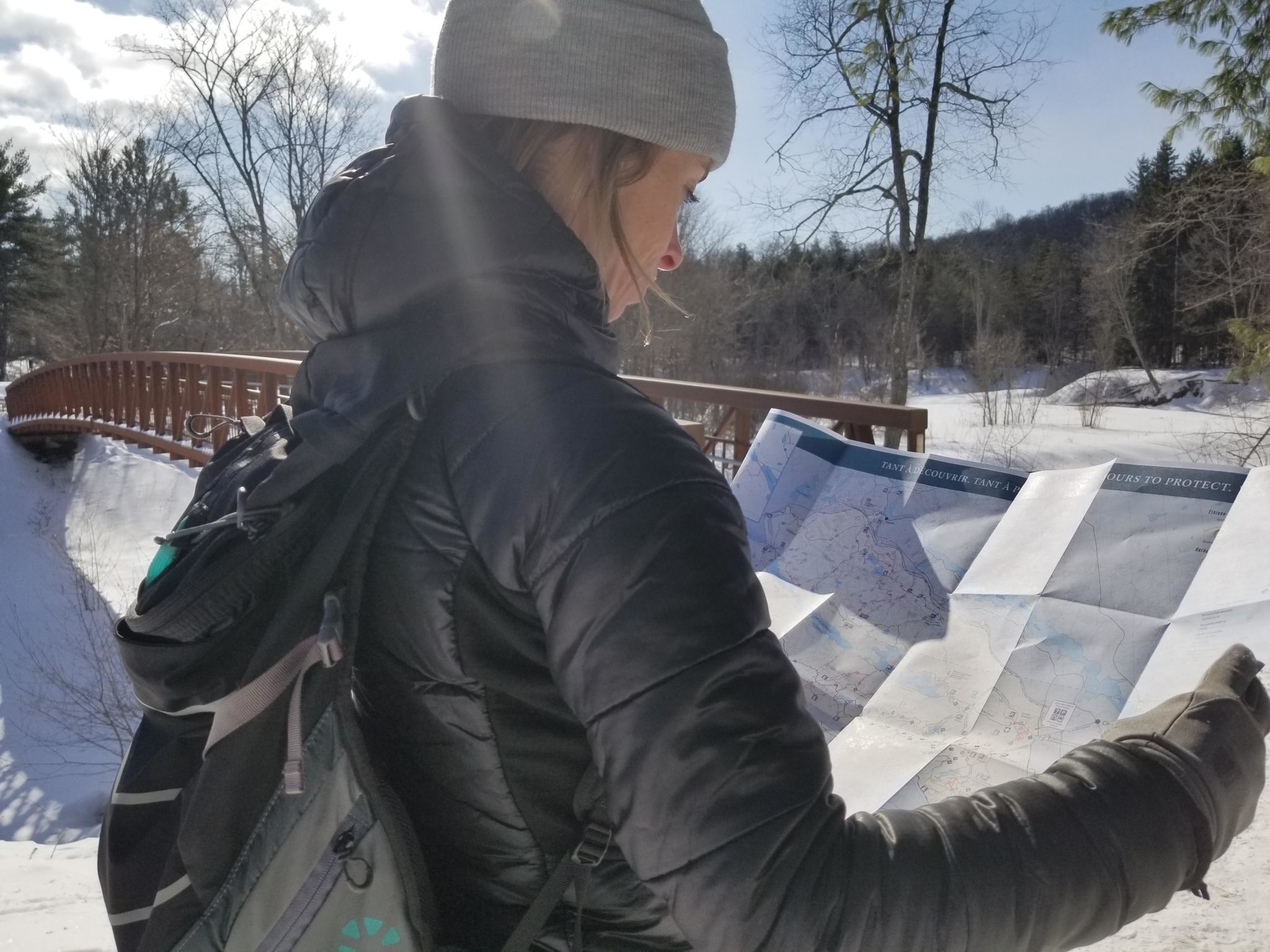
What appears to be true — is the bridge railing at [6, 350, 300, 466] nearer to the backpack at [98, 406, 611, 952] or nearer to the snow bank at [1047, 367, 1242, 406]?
the backpack at [98, 406, 611, 952]

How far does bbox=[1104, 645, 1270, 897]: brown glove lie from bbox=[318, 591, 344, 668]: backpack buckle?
0.72 meters

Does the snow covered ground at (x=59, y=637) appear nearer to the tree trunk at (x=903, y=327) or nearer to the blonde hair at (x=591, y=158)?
the blonde hair at (x=591, y=158)

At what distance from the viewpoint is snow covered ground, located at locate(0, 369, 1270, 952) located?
2.59 m

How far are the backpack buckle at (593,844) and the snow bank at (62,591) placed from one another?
7.18m

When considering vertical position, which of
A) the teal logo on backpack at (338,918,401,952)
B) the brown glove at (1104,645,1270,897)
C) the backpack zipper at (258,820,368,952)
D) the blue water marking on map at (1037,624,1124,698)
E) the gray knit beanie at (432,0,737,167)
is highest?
the gray knit beanie at (432,0,737,167)

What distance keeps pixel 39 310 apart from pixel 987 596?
2135 inches

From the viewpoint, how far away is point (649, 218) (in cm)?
106

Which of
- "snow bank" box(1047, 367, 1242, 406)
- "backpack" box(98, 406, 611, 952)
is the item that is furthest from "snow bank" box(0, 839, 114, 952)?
"snow bank" box(1047, 367, 1242, 406)

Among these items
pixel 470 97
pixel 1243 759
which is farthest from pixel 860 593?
pixel 470 97

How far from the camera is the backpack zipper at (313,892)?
816mm

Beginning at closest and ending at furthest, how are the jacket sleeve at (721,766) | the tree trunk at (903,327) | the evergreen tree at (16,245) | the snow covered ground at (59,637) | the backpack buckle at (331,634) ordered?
the jacket sleeve at (721,766) < the backpack buckle at (331,634) < the snow covered ground at (59,637) < the tree trunk at (903,327) < the evergreen tree at (16,245)

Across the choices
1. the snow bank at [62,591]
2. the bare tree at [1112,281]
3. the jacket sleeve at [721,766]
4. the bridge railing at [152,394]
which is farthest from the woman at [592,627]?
the bare tree at [1112,281]

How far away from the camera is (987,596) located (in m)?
1.41

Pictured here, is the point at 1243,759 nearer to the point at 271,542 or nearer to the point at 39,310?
the point at 271,542
